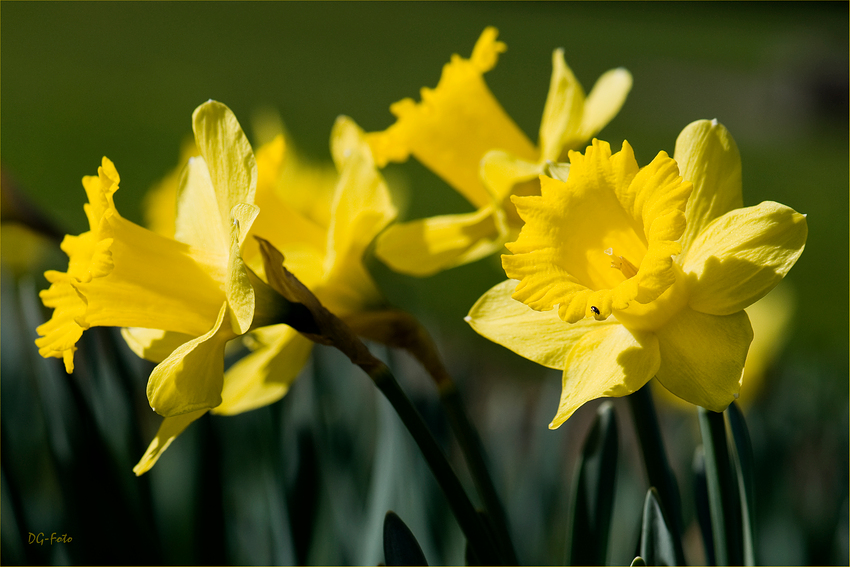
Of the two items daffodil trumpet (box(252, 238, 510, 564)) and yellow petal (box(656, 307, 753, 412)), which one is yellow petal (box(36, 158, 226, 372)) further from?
yellow petal (box(656, 307, 753, 412))

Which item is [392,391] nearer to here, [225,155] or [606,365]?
[606,365]

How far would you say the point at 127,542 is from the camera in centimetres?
108

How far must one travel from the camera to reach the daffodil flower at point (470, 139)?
1.02 m

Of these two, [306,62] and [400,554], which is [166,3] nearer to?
[306,62]

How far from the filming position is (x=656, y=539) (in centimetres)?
77

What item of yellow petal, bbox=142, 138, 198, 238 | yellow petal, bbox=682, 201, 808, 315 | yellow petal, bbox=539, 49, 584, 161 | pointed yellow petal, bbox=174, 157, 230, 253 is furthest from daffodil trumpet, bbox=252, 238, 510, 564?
yellow petal, bbox=142, 138, 198, 238

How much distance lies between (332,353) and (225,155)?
4.33 ft

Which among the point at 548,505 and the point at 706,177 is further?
the point at 548,505

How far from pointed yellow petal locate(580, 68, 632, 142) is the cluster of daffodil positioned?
0.17 m

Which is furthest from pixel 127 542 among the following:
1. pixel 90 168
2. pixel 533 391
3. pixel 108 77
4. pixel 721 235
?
pixel 108 77

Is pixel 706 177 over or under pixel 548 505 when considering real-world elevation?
over

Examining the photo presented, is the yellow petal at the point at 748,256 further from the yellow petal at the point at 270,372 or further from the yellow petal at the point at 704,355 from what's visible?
the yellow petal at the point at 270,372

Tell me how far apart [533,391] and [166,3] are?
443 inches

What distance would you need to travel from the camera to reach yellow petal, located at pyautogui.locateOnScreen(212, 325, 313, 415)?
90 centimetres
